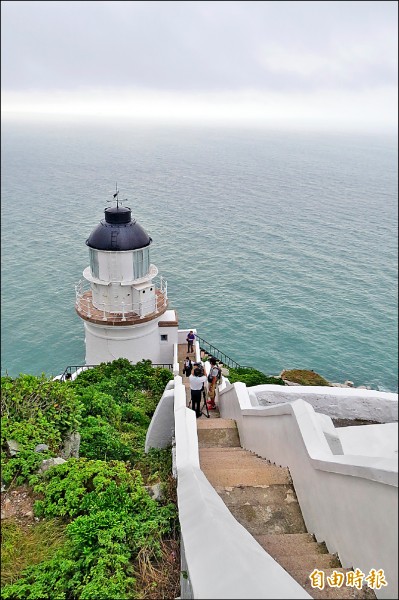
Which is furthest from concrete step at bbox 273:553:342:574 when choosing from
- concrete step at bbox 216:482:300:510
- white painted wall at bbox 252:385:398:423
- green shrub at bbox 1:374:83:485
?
green shrub at bbox 1:374:83:485

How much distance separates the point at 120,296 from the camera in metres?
18.2

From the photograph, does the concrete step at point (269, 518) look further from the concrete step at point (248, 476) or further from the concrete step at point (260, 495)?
the concrete step at point (248, 476)

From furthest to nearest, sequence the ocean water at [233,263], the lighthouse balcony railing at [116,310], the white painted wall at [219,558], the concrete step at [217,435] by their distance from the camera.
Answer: the ocean water at [233,263] < the lighthouse balcony railing at [116,310] < the concrete step at [217,435] < the white painted wall at [219,558]

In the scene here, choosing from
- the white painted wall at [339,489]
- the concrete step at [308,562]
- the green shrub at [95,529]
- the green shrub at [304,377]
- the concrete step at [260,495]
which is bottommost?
the green shrub at [304,377]

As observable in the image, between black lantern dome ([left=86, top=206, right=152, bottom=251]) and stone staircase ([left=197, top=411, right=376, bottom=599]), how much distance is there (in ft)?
36.5

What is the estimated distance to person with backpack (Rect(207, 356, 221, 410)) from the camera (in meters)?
11.7

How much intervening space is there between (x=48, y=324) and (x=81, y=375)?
20.5 m

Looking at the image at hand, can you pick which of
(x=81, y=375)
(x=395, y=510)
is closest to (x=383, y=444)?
(x=395, y=510)

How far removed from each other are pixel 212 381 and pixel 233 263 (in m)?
34.3

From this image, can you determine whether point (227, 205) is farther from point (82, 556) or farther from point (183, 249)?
point (82, 556)

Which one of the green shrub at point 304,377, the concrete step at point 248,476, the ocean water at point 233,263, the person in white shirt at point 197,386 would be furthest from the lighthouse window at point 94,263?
the green shrub at point 304,377

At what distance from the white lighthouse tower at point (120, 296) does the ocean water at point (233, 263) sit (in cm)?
1210

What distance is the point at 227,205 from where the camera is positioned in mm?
64875

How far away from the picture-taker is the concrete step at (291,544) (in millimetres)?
4457
